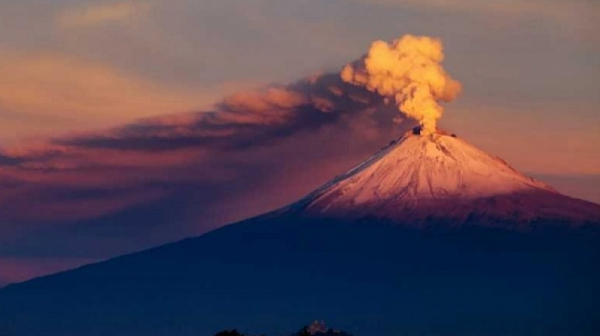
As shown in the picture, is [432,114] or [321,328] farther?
[432,114]

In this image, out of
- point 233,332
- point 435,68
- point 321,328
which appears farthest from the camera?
point 435,68

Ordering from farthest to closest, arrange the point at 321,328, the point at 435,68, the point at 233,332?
1. the point at 435,68
2. the point at 321,328
3. the point at 233,332

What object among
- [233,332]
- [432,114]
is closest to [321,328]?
[233,332]

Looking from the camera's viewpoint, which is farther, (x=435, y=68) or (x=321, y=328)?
(x=435, y=68)

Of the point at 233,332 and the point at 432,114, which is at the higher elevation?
the point at 432,114

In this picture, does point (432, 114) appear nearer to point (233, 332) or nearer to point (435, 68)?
point (435, 68)

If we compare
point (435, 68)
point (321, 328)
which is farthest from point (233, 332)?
point (435, 68)

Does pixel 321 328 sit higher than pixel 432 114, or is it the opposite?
pixel 432 114

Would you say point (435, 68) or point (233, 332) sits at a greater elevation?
point (435, 68)
